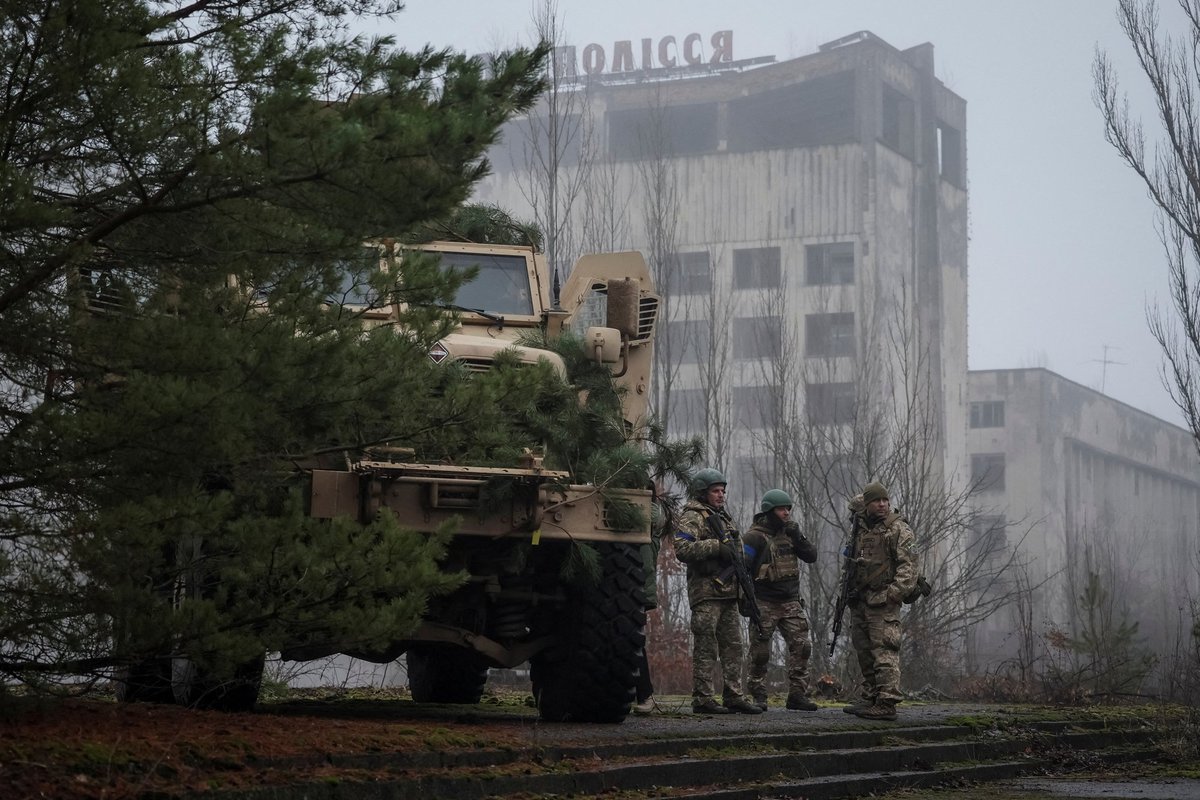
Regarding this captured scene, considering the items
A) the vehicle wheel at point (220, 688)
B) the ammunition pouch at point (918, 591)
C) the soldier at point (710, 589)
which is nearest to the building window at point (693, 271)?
the ammunition pouch at point (918, 591)

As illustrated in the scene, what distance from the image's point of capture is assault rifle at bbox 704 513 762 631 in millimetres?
11023

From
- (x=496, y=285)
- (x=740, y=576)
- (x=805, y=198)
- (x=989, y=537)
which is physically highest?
(x=805, y=198)

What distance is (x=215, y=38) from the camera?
6277 mm

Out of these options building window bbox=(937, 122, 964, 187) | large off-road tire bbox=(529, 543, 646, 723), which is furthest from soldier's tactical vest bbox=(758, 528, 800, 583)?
building window bbox=(937, 122, 964, 187)

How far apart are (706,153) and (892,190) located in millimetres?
6156

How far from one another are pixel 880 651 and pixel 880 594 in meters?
0.39

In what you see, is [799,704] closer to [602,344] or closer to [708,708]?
[708,708]

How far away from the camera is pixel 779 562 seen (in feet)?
39.9

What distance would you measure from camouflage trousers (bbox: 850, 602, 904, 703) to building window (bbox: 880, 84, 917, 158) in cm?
4290

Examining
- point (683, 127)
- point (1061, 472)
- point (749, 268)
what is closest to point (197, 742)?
point (749, 268)

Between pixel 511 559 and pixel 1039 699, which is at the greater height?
pixel 511 559

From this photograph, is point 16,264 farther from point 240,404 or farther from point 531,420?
point 531,420

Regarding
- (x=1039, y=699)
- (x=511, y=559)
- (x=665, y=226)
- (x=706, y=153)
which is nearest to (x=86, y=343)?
(x=511, y=559)

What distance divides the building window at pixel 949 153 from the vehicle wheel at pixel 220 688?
165 feet
